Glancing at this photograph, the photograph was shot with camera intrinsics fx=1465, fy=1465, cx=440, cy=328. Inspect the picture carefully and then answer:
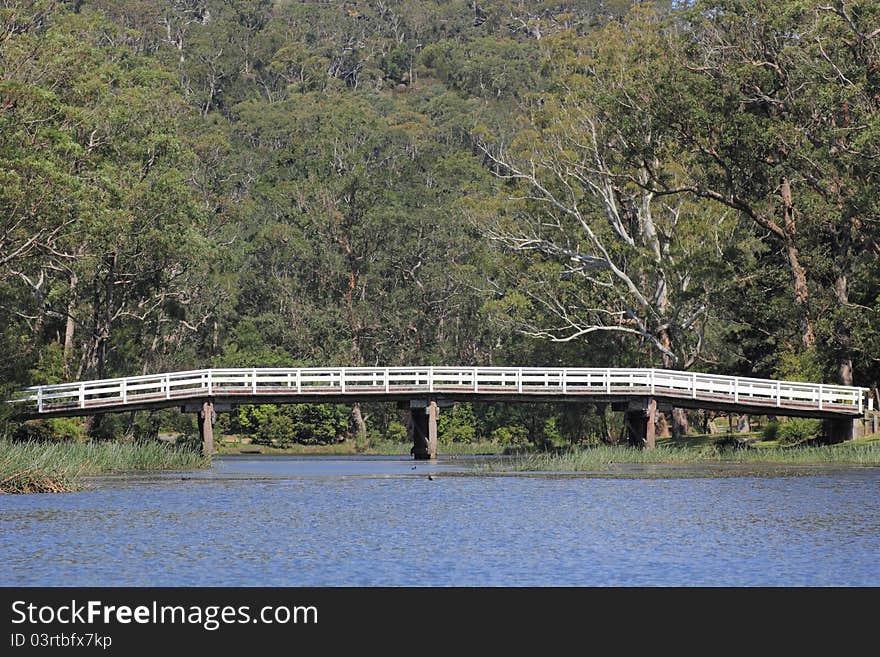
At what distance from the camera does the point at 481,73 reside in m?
172

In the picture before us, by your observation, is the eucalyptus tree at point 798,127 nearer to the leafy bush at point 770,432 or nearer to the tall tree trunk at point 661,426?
the leafy bush at point 770,432

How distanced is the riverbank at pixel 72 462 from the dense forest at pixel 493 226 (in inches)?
328

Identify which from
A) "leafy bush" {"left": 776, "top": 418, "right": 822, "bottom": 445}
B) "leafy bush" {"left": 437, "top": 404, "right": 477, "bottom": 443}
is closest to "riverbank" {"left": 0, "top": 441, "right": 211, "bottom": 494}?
"leafy bush" {"left": 776, "top": 418, "right": 822, "bottom": 445}

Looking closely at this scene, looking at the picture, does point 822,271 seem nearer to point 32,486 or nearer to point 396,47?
point 32,486

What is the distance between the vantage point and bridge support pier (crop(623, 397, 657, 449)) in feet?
190

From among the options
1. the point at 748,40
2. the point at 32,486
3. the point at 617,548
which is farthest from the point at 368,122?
the point at 617,548

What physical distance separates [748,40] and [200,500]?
31585 millimetres

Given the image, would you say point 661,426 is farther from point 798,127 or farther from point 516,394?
point 798,127

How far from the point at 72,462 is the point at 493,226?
3789cm

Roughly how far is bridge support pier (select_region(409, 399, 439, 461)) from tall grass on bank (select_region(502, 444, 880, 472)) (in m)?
6.23

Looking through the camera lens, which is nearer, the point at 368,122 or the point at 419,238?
the point at 419,238

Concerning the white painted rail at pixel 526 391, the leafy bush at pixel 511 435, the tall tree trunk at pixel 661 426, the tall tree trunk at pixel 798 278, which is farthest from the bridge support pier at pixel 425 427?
the leafy bush at pixel 511 435
